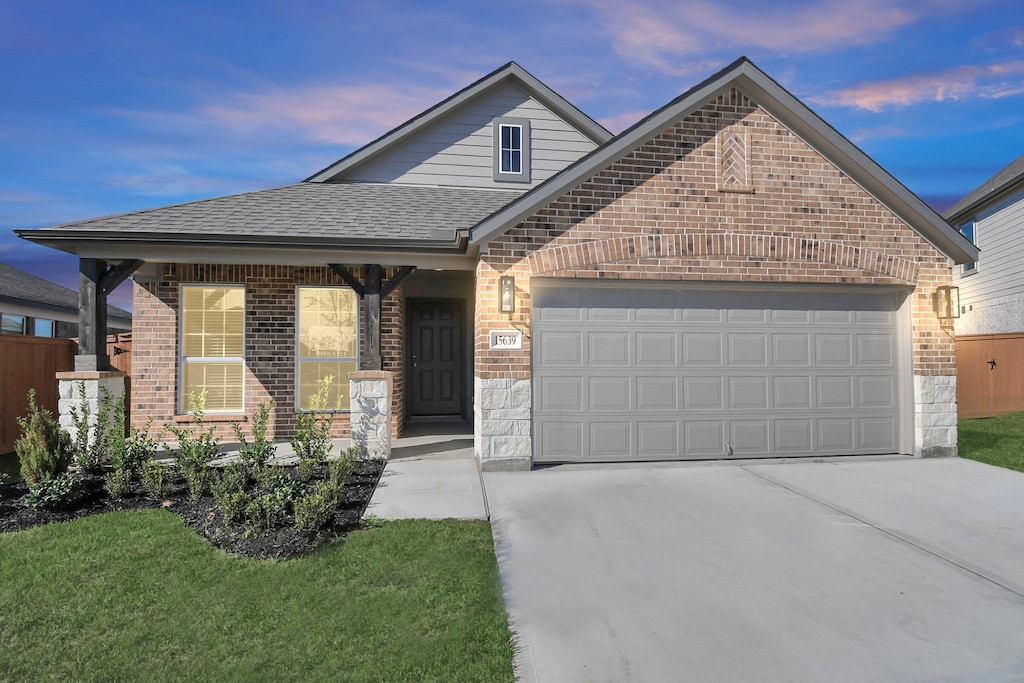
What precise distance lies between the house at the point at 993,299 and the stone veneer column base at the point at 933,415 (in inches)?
268

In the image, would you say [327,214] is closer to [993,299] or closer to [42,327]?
[42,327]

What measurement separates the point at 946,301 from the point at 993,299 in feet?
42.9

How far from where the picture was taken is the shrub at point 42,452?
6047 millimetres

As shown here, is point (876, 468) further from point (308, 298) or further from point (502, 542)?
point (308, 298)

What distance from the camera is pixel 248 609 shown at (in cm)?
358

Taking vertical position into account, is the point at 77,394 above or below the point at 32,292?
below

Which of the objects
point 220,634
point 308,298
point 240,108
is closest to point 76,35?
point 240,108

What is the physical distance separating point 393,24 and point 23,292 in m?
14.0

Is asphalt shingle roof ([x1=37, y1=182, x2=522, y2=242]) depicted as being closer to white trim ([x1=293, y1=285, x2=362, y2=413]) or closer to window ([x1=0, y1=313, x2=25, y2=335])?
white trim ([x1=293, y1=285, x2=362, y2=413])

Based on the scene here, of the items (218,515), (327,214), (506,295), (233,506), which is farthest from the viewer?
(327,214)

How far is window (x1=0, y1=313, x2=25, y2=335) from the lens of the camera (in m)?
15.5

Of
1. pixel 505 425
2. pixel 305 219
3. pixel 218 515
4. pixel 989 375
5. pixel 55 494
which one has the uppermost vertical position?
pixel 305 219

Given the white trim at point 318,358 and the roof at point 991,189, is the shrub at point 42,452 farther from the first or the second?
the roof at point 991,189

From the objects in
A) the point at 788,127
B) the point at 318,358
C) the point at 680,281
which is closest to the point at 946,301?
the point at 788,127
